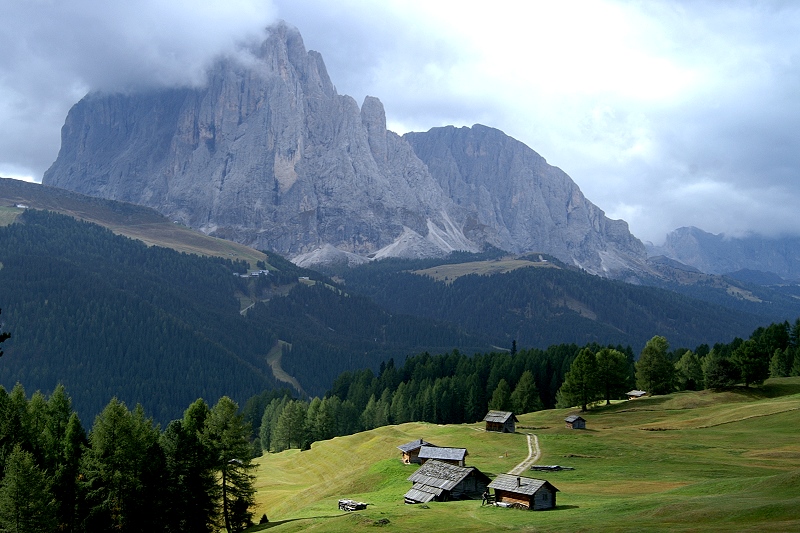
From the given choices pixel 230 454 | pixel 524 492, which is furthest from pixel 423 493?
pixel 230 454

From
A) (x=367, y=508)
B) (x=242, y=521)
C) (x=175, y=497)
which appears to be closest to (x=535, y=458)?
(x=367, y=508)

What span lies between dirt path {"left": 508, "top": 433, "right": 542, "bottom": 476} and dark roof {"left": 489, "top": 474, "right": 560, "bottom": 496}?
421 cm

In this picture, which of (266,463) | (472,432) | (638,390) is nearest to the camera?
(472,432)

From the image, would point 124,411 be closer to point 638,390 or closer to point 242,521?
point 242,521

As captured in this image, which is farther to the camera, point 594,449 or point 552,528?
point 594,449

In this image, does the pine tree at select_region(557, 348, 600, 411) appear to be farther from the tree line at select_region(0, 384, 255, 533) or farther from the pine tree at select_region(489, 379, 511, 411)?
the tree line at select_region(0, 384, 255, 533)

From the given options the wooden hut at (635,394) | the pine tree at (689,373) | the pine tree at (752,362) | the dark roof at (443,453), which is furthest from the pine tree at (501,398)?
the dark roof at (443,453)

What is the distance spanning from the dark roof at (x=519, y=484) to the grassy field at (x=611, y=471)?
2.30m

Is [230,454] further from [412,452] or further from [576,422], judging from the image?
[576,422]

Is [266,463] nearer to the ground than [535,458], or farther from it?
nearer to the ground

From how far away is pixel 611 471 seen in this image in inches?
3110

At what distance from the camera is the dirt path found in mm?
79375

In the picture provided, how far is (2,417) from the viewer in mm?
62781

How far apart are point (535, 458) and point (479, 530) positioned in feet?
118
